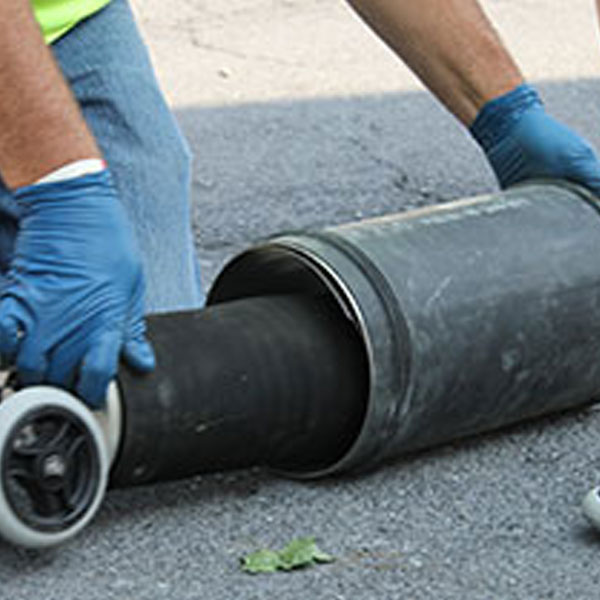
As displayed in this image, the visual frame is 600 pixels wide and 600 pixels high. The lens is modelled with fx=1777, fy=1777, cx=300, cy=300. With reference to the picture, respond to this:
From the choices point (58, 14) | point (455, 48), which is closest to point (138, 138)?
point (58, 14)

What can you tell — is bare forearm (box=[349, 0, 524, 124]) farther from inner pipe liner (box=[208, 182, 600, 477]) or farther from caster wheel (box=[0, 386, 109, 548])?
caster wheel (box=[0, 386, 109, 548])

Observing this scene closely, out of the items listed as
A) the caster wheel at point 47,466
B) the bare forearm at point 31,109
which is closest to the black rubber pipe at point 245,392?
the caster wheel at point 47,466

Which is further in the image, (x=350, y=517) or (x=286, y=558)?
(x=350, y=517)

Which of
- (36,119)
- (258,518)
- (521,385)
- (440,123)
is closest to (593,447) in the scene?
(521,385)

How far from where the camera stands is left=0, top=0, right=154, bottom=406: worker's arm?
2488 mm

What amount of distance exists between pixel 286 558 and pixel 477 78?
114 cm

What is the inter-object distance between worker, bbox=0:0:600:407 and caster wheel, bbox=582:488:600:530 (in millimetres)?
669

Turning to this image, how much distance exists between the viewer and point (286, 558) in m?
2.52

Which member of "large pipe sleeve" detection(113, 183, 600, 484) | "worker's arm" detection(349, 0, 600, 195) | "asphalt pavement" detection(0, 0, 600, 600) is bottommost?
"asphalt pavement" detection(0, 0, 600, 600)

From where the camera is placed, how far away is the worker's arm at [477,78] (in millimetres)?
3203

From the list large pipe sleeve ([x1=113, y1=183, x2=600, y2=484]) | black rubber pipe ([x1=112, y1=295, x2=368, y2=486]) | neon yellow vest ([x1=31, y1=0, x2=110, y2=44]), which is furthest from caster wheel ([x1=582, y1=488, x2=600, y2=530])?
neon yellow vest ([x1=31, y1=0, x2=110, y2=44])

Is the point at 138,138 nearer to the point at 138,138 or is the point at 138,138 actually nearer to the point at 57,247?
the point at 138,138

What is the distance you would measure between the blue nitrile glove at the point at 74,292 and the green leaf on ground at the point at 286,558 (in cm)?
31

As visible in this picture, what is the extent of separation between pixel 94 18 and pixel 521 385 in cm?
101
